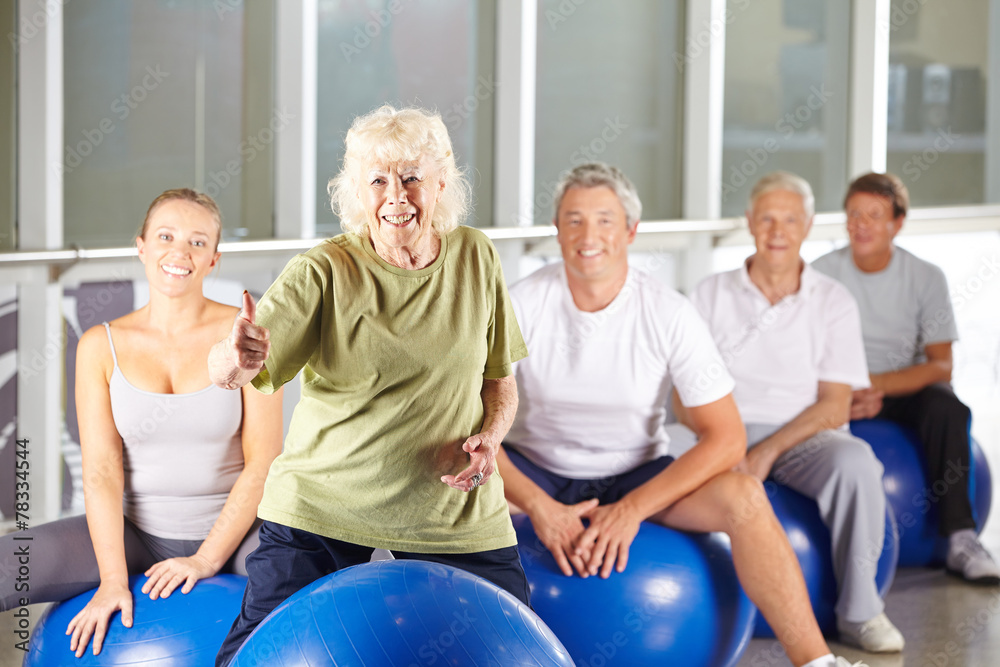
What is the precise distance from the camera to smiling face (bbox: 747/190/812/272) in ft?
10.3

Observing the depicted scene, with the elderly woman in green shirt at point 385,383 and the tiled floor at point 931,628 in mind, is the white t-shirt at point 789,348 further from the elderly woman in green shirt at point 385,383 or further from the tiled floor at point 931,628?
the elderly woman in green shirt at point 385,383

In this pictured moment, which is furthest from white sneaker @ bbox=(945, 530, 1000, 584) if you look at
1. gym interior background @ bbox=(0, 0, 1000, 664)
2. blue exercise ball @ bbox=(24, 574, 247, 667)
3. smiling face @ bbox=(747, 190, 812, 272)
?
blue exercise ball @ bbox=(24, 574, 247, 667)

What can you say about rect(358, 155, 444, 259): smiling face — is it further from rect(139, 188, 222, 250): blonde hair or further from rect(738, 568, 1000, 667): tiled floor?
rect(738, 568, 1000, 667): tiled floor

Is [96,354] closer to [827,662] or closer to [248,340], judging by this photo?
[248,340]

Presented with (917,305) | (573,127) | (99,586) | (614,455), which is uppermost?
(573,127)

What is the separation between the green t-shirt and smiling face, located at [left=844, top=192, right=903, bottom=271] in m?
2.19

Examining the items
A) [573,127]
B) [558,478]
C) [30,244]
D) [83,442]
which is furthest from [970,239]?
[83,442]

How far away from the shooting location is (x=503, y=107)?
4586 mm

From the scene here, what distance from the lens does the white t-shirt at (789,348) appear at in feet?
10.1

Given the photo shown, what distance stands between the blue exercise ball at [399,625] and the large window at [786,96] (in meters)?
4.36

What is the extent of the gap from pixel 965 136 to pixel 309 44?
456 centimetres

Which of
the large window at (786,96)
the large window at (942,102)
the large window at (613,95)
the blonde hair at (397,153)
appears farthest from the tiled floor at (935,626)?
the large window at (942,102)

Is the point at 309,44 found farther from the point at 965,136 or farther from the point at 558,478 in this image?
the point at 965,136

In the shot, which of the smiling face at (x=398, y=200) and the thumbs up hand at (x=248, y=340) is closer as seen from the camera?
the thumbs up hand at (x=248, y=340)
